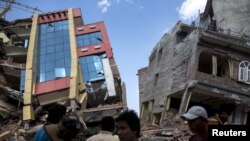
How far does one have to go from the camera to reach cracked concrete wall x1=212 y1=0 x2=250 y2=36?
30562mm

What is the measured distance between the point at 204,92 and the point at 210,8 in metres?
13.6

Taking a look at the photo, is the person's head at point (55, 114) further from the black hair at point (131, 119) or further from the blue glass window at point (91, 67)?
the blue glass window at point (91, 67)

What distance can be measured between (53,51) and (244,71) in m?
15.9

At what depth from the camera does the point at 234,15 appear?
31.1m

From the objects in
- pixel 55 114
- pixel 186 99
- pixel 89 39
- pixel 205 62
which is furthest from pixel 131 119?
pixel 89 39

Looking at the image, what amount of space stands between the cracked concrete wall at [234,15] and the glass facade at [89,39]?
10.1m

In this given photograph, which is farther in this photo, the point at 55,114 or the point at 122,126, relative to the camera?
the point at 55,114

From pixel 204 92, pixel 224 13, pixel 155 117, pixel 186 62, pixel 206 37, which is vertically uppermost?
pixel 224 13

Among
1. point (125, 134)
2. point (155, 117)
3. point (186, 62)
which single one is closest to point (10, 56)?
point (155, 117)

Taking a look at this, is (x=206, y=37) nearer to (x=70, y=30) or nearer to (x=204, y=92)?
(x=204, y=92)

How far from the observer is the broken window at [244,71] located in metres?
24.4

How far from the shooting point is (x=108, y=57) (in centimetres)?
3194

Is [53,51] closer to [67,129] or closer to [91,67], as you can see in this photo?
[91,67]

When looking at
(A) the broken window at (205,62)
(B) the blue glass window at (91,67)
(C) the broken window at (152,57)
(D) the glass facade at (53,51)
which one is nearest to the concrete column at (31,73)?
(D) the glass facade at (53,51)
